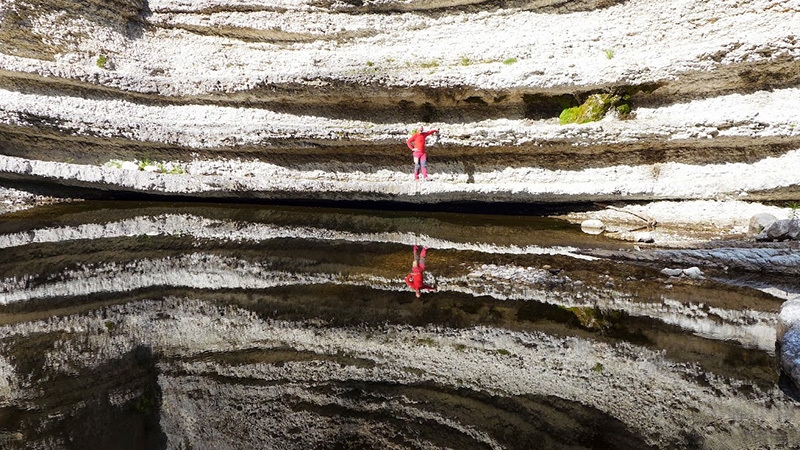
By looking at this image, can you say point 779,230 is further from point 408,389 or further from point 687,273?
point 408,389

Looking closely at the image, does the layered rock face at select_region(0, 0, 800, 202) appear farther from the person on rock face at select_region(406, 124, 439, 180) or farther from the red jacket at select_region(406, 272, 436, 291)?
the red jacket at select_region(406, 272, 436, 291)

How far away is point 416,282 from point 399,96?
3.57 metres

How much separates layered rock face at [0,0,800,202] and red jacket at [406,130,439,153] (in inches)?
16.3

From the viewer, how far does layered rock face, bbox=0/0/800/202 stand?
22.3 feet

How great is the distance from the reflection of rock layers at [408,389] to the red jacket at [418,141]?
3.58 m

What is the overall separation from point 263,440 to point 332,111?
240 inches

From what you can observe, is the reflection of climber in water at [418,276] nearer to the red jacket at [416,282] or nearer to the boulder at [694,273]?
the red jacket at [416,282]

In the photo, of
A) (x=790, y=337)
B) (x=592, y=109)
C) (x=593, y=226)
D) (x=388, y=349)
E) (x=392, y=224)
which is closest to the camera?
(x=790, y=337)

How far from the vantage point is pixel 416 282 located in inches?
227

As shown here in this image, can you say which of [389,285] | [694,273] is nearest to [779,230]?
[694,273]

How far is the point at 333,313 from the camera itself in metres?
5.28

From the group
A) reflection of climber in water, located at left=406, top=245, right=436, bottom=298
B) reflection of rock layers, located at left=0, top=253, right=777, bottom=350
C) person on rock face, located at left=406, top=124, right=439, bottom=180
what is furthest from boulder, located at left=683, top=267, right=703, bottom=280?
person on rock face, located at left=406, top=124, right=439, bottom=180

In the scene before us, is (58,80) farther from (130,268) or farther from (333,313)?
(333,313)

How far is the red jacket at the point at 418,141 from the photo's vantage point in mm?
7754
